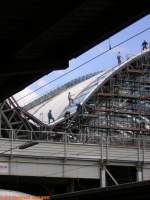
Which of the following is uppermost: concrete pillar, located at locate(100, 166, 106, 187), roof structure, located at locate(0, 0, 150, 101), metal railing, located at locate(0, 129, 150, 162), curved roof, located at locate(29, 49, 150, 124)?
curved roof, located at locate(29, 49, 150, 124)

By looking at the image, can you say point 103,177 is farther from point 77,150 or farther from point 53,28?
point 53,28

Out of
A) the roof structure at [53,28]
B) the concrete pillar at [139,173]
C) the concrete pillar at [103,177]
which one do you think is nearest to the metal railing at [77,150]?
the concrete pillar at [139,173]

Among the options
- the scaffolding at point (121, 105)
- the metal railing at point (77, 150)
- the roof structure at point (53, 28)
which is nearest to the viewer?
the roof structure at point (53, 28)

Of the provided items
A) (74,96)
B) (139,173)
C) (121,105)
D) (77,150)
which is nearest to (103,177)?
(77,150)

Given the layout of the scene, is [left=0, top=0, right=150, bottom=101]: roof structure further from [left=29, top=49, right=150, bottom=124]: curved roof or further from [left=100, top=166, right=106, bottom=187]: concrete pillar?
[left=29, top=49, right=150, bottom=124]: curved roof

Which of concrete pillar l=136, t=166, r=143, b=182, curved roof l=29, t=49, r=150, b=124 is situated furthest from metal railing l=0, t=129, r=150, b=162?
curved roof l=29, t=49, r=150, b=124

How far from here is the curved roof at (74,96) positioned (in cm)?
8767

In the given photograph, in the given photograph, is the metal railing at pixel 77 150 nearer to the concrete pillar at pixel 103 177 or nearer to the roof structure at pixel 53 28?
the concrete pillar at pixel 103 177

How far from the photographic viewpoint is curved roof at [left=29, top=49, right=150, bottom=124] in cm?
8767

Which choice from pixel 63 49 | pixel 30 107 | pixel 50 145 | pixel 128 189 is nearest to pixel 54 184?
pixel 50 145

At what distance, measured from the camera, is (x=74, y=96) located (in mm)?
93500

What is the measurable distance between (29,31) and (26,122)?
219 feet

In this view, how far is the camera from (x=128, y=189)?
20.6 m

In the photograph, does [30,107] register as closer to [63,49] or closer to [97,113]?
[97,113]
